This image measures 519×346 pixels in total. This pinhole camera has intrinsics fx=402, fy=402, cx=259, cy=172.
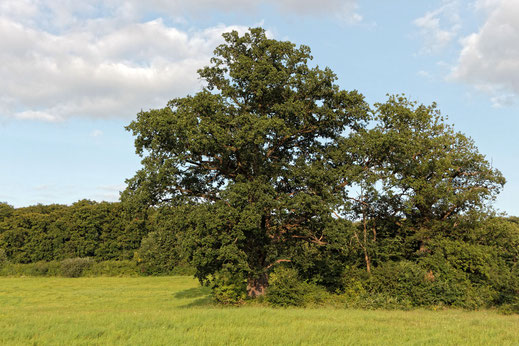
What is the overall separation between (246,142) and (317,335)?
13.5m

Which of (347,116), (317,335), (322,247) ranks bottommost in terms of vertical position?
(317,335)

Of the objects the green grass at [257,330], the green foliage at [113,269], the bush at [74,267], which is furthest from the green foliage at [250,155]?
the bush at [74,267]

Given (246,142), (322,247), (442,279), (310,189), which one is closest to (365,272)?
(322,247)

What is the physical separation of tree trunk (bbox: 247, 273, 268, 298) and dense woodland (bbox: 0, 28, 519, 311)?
0.31 feet

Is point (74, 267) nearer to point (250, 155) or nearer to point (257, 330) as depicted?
point (250, 155)

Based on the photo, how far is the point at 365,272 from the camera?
29.9m

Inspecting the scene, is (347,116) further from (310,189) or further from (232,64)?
(232,64)

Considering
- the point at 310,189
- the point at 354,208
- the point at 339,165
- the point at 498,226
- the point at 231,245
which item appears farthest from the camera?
the point at 354,208

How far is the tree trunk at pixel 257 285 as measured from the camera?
2900 centimetres

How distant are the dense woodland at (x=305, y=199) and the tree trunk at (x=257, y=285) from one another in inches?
3.7

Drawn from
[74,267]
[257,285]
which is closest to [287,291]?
[257,285]

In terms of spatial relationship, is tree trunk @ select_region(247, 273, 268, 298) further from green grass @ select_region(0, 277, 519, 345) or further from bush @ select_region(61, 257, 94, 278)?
bush @ select_region(61, 257, 94, 278)

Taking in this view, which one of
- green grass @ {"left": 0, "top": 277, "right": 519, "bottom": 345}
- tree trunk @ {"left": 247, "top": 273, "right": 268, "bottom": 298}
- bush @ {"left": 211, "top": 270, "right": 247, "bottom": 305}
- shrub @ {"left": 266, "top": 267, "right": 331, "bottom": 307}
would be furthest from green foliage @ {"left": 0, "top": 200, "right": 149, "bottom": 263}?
green grass @ {"left": 0, "top": 277, "right": 519, "bottom": 345}

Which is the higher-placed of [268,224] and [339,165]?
[339,165]
